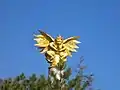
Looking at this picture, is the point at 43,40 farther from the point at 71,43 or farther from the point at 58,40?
the point at 71,43

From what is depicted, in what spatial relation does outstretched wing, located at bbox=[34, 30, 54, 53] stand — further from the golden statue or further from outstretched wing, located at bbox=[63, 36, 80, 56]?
outstretched wing, located at bbox=[63, 36, 80, 56]

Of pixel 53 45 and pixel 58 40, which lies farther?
pixel 53 45

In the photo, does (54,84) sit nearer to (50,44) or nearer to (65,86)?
(65,86)

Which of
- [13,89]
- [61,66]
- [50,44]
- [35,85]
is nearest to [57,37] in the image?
[50,44]

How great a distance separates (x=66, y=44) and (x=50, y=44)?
0.80 m

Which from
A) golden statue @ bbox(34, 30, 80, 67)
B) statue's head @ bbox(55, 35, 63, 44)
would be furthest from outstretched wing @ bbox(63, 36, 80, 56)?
statue's head @ bbox(55, 35, 63, 44)

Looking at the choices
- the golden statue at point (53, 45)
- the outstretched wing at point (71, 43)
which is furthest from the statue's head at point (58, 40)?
the outstretched wing at point (71, 43)

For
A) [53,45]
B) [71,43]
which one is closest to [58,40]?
[53,45]

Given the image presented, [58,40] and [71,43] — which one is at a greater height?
[71,43]

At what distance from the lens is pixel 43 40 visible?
1888 cm

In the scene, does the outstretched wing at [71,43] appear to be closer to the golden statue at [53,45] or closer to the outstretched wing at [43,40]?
the golden statue at [53,45]

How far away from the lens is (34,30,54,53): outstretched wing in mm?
18703

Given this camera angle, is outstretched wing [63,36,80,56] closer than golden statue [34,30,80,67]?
No

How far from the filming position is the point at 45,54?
61.5ft
